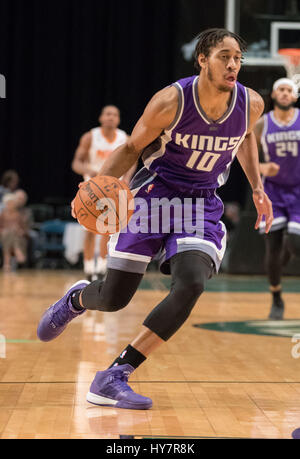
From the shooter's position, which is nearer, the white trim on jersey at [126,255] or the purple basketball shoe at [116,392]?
the purple basketball shoe at [116,392]

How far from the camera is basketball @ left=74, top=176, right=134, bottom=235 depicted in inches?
124

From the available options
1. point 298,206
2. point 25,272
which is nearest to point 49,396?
point 298,206

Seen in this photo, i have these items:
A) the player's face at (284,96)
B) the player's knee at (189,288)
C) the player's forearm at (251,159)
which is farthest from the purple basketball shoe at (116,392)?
the player's face at (284,96)

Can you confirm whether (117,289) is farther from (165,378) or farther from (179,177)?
(165,378)

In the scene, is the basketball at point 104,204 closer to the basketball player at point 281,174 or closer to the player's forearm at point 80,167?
the basketball player at point 281,174

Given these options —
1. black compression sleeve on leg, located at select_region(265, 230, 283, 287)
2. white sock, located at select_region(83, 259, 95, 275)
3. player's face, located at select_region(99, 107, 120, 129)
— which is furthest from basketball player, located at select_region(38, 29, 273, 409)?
player's face, located at select_region(99, 107, 120, 129)

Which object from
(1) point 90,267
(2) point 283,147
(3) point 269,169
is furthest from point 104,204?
(1) point 90,267

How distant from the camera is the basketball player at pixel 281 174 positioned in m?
5.95

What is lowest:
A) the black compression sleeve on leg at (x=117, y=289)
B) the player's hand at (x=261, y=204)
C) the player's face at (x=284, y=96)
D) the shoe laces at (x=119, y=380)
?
the shoe laces at (x=119, y=380)

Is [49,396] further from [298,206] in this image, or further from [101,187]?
[298,206]

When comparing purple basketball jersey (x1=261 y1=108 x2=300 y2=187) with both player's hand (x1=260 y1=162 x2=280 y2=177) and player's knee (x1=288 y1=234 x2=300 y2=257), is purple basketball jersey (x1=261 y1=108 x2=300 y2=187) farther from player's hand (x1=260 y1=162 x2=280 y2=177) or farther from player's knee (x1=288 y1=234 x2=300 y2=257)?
A: player's knee (x1=288 y1=234 x2=300 y2=257)

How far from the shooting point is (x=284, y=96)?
6.13 meters

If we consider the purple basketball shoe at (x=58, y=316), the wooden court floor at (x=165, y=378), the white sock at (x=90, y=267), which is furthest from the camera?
the white sock at (x=90, y=267)

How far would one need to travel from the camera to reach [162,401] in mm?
3240
